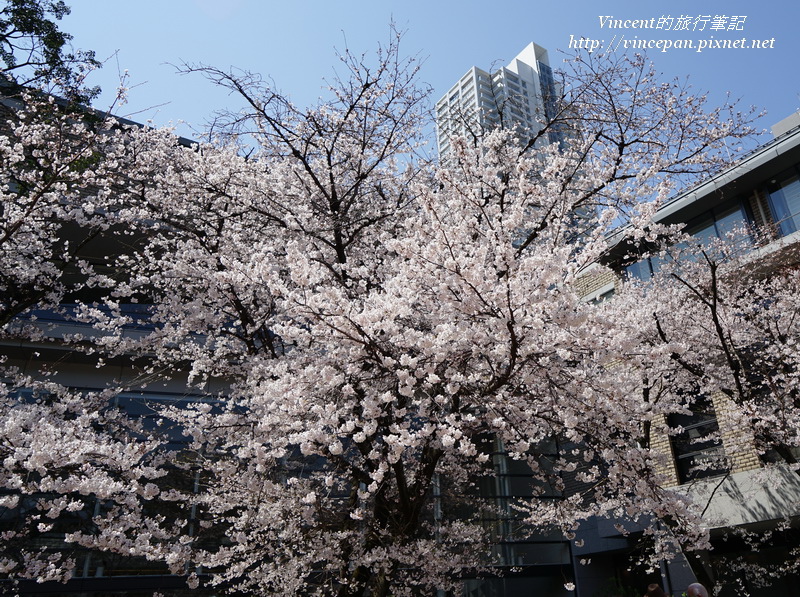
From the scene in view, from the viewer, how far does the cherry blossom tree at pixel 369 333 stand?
6031mm

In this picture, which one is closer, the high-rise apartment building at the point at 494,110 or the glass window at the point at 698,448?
the high-rise apartment building at the point at 494,110

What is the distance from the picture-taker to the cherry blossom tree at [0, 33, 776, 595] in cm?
603

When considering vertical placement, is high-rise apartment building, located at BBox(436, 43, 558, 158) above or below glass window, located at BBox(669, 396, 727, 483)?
above

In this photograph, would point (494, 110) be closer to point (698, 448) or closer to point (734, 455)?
point (734, 455)

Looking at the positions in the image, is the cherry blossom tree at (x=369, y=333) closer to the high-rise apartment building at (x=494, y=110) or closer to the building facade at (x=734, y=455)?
the high-rise apartment building at (x=494, y=110)

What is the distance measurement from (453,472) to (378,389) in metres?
4.37

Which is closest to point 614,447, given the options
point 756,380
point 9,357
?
point 756,380

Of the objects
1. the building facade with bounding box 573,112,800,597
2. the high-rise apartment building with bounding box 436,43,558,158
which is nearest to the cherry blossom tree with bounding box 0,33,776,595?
the high-rise apartment building with bounding box 436,43,558,158

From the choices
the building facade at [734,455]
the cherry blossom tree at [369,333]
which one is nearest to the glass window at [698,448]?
the building facade at [734,455]

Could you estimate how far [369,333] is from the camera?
18.8 feet

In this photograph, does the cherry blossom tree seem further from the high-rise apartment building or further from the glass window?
the glass window

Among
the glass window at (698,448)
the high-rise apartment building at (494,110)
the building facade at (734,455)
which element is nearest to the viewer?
the high-rise apartment building at (494,110)

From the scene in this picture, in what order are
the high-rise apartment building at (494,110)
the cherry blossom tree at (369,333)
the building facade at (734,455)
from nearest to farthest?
the cherry blossom tree at (369,333) → the high-rise apartment building at (494,110) → the building facade at (734,455)

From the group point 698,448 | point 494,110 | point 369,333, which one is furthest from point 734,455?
point 369,333
